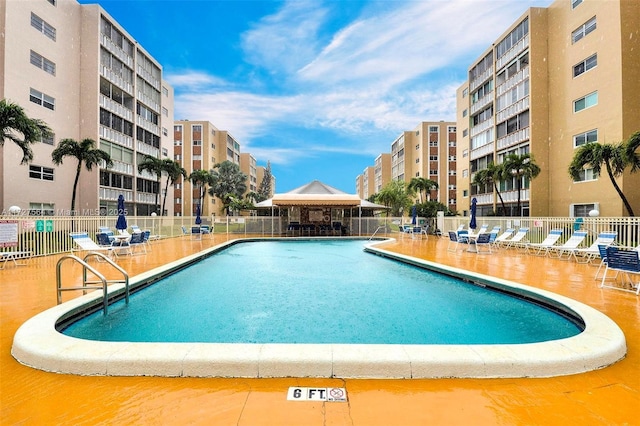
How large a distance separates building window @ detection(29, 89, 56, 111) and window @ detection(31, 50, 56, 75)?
172 centimetres

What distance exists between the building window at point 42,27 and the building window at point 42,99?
13.3 feet

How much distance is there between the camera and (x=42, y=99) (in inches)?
891

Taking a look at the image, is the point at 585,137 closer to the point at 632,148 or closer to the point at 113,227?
the point at 632,148

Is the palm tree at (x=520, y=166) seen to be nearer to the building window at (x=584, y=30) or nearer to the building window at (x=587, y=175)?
the building window at (x=587, y=175)

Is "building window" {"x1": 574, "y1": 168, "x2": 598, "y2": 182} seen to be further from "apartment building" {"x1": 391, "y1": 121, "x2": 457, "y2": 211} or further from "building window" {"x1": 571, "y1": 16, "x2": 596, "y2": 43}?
"apartment building" {"x1": 391, "y1": 121, "x2": 457, "y2": 211}

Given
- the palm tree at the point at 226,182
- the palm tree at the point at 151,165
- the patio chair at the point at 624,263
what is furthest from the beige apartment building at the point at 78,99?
the patio chair at the point at 624,263

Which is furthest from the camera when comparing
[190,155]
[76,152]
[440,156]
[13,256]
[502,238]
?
[440,156]

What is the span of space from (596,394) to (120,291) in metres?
7.18

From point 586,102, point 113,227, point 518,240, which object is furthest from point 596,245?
point 113,227

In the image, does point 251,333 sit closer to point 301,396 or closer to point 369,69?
point 301,396

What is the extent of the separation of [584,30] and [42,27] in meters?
34.9

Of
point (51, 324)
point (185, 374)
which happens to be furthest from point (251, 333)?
point (51, 324)

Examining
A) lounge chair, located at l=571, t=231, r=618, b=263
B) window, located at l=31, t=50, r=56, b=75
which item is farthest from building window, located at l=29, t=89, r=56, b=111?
lounge chair, located at l=571, t=231, r=618, b=263

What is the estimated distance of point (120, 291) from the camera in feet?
21.8
